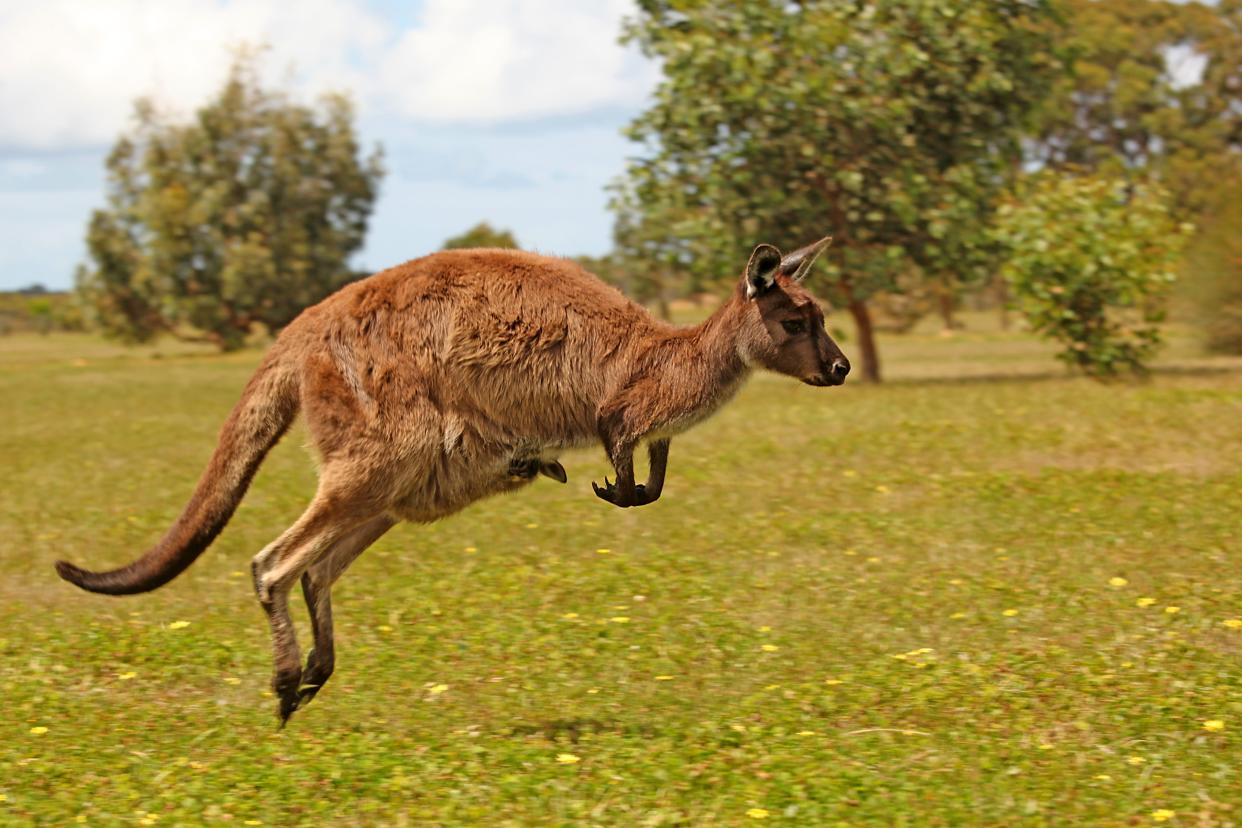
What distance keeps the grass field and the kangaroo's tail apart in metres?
0.90

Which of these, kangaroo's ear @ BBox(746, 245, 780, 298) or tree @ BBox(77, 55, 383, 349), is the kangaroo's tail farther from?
tree @ BBox(77, 55, 383, 349)

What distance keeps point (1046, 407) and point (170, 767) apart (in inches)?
638

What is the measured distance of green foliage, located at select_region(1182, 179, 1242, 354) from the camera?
2931cm

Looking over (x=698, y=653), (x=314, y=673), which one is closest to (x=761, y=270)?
(x=314, y=673)

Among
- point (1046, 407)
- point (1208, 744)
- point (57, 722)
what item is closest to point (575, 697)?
point (57, 722)

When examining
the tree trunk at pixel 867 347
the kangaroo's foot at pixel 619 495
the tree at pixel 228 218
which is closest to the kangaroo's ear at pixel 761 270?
the kangaroo's foot at pixel 619 495

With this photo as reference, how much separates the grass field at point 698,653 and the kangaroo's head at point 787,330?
175cm

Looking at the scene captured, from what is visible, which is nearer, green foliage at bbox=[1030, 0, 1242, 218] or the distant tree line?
the distant tree line

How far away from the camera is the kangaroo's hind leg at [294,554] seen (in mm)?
6453

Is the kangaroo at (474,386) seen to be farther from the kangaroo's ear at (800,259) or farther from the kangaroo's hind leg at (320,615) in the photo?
the kangaroo's hind leg at (320,615)

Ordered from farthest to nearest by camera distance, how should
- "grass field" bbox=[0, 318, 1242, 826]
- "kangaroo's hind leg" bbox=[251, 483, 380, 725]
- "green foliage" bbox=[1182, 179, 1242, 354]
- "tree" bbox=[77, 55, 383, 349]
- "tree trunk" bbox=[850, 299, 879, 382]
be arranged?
"tree" bbox=[77, 55, 383, 349] < "green foliage" bbox=[1182, 179, 1242, 354] < "tree trunk" bbox=[850, 299, 879, 382] < "kangaroo's hind leg" bbox=[251, 483, 380, 725] < "grass field" bbox=[0, 318, 1242, 826]

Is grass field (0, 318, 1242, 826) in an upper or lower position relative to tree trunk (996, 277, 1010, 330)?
lower

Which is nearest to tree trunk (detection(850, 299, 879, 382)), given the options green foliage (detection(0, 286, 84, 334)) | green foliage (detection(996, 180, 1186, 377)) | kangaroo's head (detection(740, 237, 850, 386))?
green foliage (detection(996, 180, 1186, 377))

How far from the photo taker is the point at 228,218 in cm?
4862
